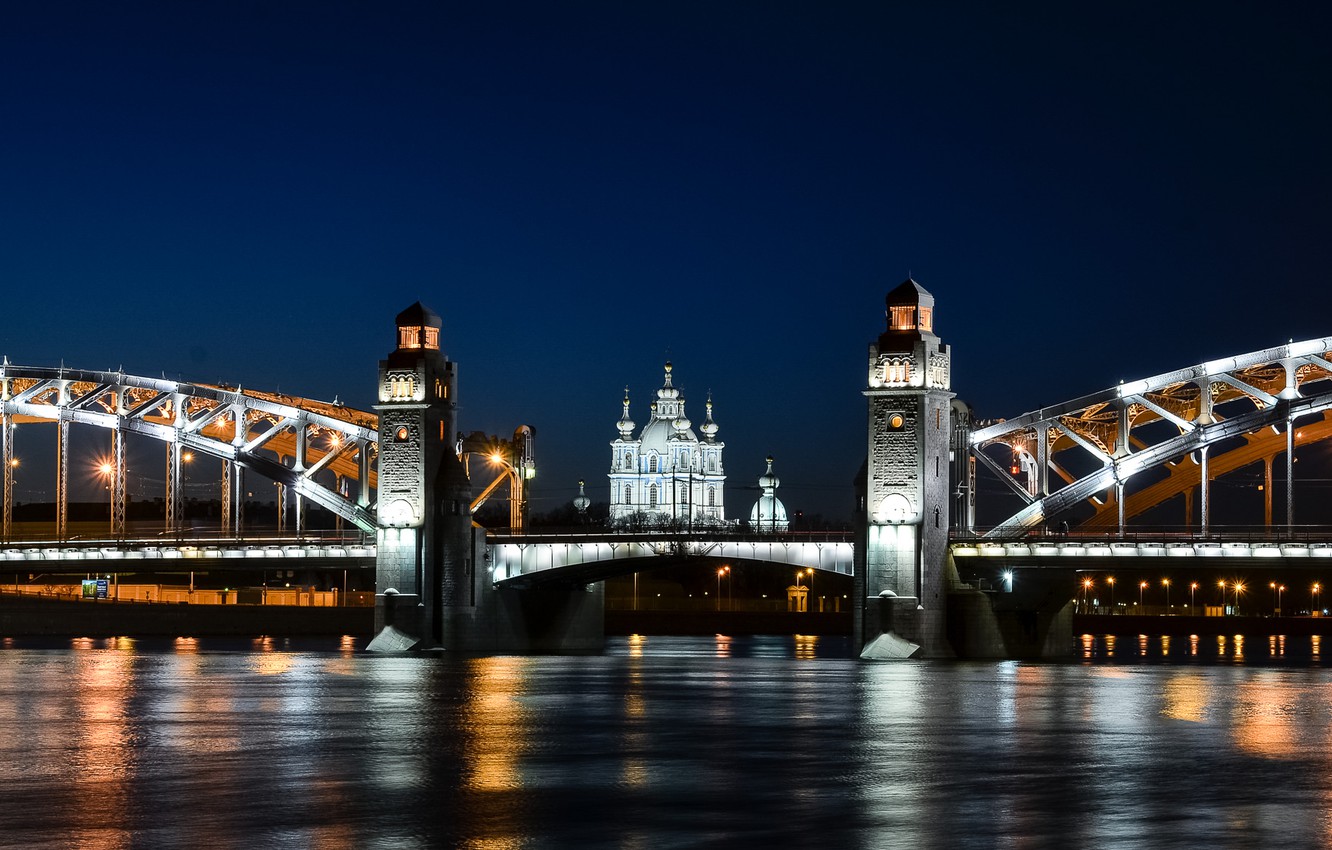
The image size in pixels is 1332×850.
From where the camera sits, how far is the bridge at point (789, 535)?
276 feet

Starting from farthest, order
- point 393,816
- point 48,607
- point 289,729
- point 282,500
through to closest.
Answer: point 48,607 < point 282,500 < point 289,729 < point 393,816

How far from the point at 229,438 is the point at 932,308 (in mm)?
42210

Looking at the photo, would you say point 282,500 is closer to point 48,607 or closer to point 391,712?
point 48,607

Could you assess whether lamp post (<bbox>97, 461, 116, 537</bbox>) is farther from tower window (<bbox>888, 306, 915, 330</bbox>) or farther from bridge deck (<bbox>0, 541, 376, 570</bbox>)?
tower window (<bbox>888, 306, 915, 330</bbox>)

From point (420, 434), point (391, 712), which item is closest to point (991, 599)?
point (420, 434)

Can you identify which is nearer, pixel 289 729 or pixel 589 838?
pixel 589 838

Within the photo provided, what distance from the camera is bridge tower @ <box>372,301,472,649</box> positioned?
9362 centimetres

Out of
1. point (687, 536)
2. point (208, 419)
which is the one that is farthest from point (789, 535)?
point (208, 419)

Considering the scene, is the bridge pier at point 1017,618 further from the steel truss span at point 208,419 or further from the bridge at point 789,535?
the steel truss span at point 208,419

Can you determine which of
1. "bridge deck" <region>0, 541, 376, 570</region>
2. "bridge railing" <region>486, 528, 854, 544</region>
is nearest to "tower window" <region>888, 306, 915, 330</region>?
"bridge railing" <region>486, 528, 854, 544</region>

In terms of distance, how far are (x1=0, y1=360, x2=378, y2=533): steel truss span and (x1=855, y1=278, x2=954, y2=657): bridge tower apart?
25685 mm

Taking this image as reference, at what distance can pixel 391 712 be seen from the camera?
50656 millimetres

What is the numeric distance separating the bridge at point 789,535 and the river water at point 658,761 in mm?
15181

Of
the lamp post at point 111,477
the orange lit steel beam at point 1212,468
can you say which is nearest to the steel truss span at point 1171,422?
the orange lit steel beam at point 1212,468
